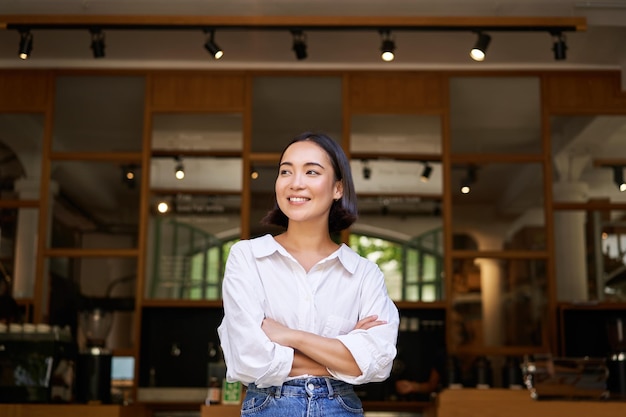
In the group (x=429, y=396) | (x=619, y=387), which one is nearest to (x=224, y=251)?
(x=429, y=396)

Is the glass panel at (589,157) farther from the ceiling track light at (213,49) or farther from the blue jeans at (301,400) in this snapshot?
the blue jeans at (301,400)

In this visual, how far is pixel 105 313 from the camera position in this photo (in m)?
6.02

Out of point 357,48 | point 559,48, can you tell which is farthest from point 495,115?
point 357,48

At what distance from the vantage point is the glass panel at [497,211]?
241 inches

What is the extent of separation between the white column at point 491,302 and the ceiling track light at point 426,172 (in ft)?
2.01

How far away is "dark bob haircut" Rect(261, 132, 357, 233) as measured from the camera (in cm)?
191

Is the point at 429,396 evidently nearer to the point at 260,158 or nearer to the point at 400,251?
the point at 400,251

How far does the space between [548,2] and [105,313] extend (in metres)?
3.24

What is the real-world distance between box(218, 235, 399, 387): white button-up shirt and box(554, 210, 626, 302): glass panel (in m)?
4.40

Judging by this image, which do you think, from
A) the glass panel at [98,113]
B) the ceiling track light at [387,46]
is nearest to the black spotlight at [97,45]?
the glass panel at [98,113]

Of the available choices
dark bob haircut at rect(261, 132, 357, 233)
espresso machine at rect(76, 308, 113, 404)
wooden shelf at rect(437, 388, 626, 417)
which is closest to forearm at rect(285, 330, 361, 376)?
dark bob haircut at rect(261, 132, 357, 233)

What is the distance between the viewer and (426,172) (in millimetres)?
6164

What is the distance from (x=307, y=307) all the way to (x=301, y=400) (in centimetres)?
19

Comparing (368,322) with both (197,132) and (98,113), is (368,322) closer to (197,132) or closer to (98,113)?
(197,132)
